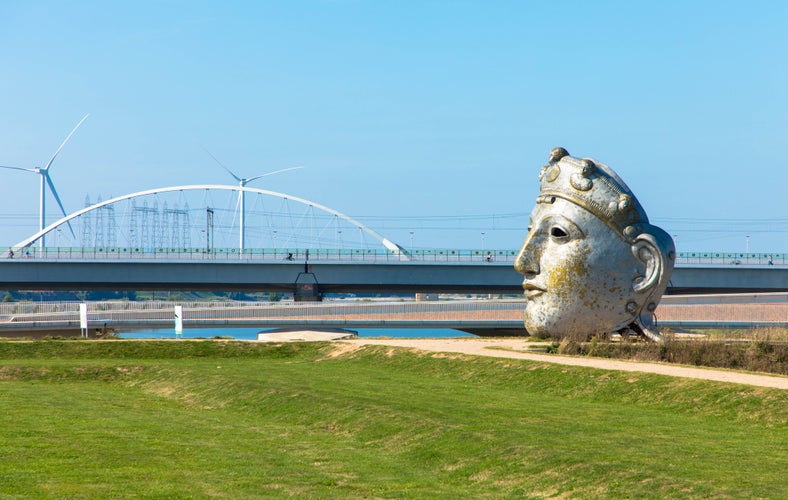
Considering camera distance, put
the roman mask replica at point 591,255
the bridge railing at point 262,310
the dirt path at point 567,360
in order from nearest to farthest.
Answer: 1. the dirt path at point 567,360
2. the roman mask replica at point 591,255
3. the bridge railing at point 262,310

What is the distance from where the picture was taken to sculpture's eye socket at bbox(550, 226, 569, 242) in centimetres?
3516

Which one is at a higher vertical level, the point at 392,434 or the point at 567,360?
the point at 567,360

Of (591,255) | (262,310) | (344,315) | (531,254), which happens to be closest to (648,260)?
(591,255)

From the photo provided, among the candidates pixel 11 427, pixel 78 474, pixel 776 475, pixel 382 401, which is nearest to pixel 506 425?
pixel 382 401

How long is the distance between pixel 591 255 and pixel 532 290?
9.20ft

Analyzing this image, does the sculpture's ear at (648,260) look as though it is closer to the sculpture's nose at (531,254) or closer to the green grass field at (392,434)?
the sculpture's nose at (531,254)

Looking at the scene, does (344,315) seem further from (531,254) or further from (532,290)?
(531,254)

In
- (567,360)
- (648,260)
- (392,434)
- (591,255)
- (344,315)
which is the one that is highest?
(591,255)

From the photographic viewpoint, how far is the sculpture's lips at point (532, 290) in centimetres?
3628

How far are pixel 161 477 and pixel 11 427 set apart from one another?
236 inches

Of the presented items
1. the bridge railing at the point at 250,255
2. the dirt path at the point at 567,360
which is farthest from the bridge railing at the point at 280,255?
the dirt path at the point at 567,360

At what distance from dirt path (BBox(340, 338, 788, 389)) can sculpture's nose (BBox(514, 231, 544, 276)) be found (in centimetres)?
281

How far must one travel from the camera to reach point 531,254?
36.2m

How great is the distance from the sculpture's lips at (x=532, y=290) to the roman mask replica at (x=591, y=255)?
6 centimetres
